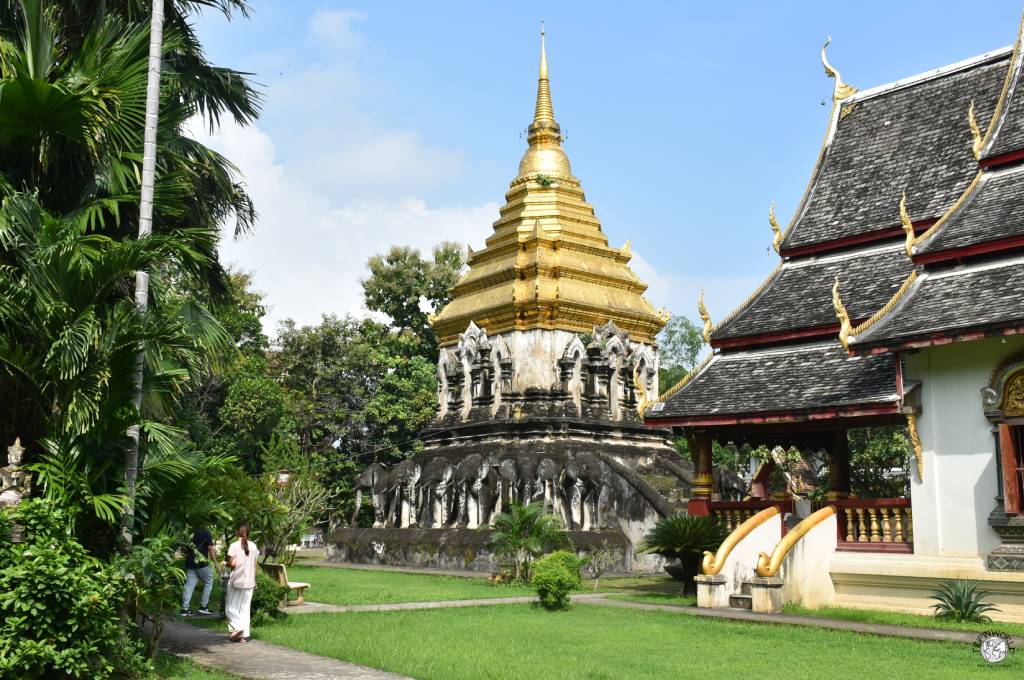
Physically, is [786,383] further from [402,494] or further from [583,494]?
[402,494]

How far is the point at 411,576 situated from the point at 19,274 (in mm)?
14791

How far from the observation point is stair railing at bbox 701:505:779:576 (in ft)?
46.9

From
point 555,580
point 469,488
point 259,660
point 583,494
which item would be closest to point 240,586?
point 259,660

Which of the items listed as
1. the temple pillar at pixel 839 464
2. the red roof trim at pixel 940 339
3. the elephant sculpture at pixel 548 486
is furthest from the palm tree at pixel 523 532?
the red roof trim at pixel 940 339

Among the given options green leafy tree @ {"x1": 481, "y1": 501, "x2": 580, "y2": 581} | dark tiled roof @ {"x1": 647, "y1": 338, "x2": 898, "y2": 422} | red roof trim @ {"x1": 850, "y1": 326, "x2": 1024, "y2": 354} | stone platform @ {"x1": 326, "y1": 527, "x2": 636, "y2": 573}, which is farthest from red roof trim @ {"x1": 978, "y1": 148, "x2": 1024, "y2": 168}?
stone platform @ {"x1": 326, "y1": 527, "x2": 636, "y2": 573}

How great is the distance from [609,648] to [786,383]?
6.11m

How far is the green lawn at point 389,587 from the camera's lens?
652 inches

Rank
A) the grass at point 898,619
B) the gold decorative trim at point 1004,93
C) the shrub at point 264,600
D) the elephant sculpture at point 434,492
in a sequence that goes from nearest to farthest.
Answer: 1. the grass at point 898,619
2. the shrub at point 264,600
3. the gold decorative trim at point 1004,93
4. the elephant sculpture at point 434,492

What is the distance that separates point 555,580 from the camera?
14.0m

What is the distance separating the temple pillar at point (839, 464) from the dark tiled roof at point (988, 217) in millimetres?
3686

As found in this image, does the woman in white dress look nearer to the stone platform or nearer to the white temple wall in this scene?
the white temple wall

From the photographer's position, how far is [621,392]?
28656mm

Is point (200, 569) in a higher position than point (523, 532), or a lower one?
lower

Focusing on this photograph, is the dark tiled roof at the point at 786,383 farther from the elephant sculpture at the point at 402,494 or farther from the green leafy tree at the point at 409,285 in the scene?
the green leafy tree at the point at 409,285
